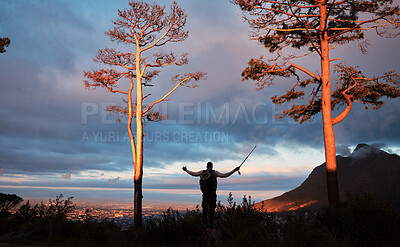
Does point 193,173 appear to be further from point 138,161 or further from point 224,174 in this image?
point 138,161

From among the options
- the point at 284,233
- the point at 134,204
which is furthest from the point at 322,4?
the point at 134,204

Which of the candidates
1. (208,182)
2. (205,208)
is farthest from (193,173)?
(205,208)

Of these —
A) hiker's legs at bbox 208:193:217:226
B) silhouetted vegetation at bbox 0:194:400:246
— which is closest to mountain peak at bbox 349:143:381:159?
silhouetted vegetation at bbox 0:194:400:246

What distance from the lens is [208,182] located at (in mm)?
10203

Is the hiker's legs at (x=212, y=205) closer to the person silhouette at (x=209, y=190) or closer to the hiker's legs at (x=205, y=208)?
the person silhouette at (x=209, y=190)

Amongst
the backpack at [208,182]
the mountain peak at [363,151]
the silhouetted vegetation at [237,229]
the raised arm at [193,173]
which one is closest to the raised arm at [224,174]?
the backpack at [208,182]

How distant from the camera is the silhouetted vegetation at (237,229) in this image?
884cm

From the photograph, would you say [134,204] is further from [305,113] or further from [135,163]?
[305,113]

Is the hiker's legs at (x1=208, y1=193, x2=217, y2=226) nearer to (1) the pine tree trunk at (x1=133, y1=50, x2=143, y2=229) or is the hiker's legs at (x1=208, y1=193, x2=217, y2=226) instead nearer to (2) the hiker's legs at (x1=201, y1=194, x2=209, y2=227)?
(2) the hiker's legs at (x1=201, y1=194, x2=209, y2=227)

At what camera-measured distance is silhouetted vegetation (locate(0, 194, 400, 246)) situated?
8.84 m

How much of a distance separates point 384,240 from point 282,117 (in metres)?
10.6

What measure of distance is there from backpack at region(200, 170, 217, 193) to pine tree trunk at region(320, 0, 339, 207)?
706 cm

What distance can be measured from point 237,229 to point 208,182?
255 centimetres

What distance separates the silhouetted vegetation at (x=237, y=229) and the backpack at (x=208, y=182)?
1225mm
